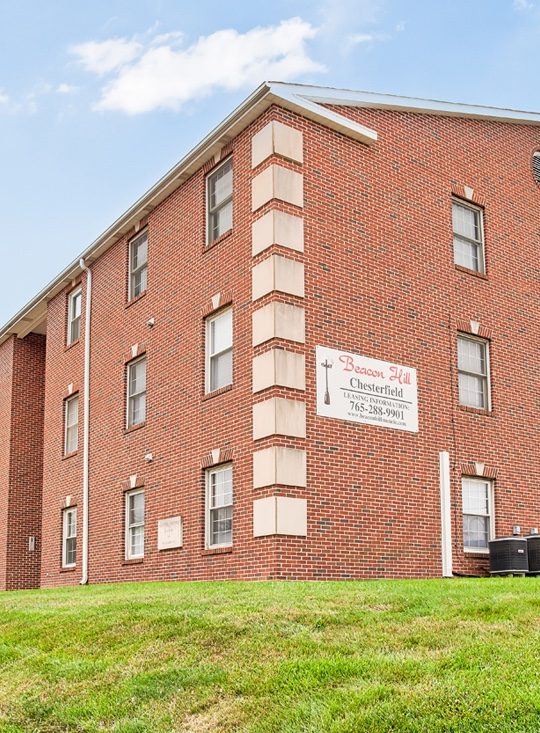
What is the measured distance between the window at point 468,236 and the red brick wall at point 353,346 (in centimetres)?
26

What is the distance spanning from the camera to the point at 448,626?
9500 millimetres

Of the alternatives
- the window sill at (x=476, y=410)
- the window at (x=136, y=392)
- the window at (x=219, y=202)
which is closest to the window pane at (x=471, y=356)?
the window sill at (x=476, y=410)

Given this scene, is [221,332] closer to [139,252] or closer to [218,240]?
[218,240]

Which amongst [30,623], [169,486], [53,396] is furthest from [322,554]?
[53,396]

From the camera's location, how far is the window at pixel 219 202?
19.3 meters

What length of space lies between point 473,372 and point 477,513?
295 cm

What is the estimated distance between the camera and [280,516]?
15930 mm

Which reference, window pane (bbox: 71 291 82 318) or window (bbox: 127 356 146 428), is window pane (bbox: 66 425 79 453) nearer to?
window pane (bbox: 71 291 82 318)

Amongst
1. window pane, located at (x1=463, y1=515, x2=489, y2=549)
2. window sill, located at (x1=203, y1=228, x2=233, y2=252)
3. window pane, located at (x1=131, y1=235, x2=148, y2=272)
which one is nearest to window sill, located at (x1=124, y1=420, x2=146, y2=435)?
window pane, located at (x1=131, y1=235, x2=148, y2=272)

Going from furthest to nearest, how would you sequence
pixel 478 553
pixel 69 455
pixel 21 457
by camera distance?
pixel 21 457 → pixel 69 455 → pixel 478 553

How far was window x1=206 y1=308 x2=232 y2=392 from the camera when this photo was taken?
18.4 meters

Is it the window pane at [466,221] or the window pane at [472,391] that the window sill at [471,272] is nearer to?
the window pane at [466,221]

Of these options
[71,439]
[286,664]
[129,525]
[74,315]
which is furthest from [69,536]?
[286,664]

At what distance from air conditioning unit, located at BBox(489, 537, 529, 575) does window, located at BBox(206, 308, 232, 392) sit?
6.06m
